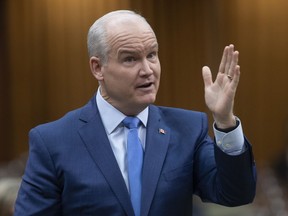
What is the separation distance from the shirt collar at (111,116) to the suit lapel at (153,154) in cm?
3

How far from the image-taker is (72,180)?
3.12m

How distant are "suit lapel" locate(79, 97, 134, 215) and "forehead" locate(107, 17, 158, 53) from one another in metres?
0.31

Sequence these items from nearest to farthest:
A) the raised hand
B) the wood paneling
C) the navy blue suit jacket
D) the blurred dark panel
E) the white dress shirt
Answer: the raised hand → the navy blue suit jacket → the white dress shirt → the wood paneling → the blurred dark panel

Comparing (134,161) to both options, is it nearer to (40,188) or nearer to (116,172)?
(116,172)

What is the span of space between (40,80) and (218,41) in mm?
1652

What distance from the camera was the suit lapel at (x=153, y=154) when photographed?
3139mm

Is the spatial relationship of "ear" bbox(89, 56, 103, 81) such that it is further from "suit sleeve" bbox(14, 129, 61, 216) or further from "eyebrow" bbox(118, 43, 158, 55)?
"suit sleeve" bbox(14, 129, 61, 216)

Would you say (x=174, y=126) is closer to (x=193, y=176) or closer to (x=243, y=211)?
(x=193, y=176)

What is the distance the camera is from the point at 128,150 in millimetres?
3201

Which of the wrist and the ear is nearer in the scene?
the wrist

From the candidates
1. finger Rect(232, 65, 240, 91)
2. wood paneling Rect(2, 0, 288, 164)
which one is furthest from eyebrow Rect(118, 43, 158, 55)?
wood paneling Rect(2, 0, 288, 164)

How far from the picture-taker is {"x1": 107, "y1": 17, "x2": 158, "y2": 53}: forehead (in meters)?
3.15

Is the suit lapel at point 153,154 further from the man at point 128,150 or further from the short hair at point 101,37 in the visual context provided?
the short hair at point 101,37

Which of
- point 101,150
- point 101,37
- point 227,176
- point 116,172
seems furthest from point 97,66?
point 227,176
